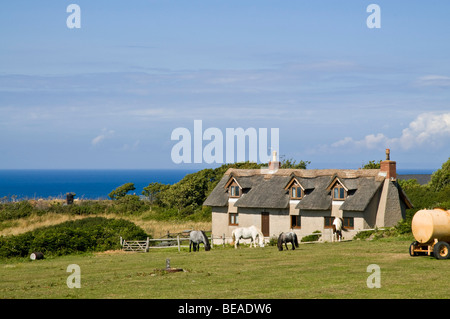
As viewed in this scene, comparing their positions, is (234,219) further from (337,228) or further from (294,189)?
(337,228)

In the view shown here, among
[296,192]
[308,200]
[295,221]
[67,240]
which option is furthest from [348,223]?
[67,240]

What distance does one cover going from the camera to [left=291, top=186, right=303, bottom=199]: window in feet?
190

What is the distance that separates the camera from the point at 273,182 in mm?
61344

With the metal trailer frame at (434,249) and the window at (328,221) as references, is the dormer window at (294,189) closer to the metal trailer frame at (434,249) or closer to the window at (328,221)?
the window at (328,221)

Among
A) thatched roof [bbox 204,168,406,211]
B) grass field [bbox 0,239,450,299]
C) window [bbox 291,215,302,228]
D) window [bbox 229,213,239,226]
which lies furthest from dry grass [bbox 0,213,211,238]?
grass field [bbox 0,239,450,299]

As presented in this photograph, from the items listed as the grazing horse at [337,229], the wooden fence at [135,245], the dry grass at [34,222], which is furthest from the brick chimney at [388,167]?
the dry grass at [34,222]

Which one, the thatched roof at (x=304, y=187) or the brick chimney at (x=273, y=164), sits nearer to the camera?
the thatched roof at (x=304, y=187)

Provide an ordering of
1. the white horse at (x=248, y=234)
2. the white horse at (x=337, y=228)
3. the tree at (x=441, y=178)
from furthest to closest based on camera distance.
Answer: the tree at (x=441, y=178) → the white horse at (x=337, y=228) → the white horse at (x=248, y=234)

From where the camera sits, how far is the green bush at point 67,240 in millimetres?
44531

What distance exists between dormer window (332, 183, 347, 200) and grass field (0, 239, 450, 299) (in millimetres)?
17120

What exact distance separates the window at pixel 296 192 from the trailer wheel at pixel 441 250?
28.3 m

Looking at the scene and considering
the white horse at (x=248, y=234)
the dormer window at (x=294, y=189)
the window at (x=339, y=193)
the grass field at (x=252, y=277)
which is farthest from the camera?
the dormer window at (x=294, y=189)

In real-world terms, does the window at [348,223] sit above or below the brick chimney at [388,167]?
below

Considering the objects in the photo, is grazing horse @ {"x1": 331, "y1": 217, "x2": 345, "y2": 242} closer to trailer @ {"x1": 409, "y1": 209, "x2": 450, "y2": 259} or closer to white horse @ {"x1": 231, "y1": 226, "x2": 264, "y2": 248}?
white horse @ {"x1": 231, "y1": 226, "x2": 264, "y2": 248}
